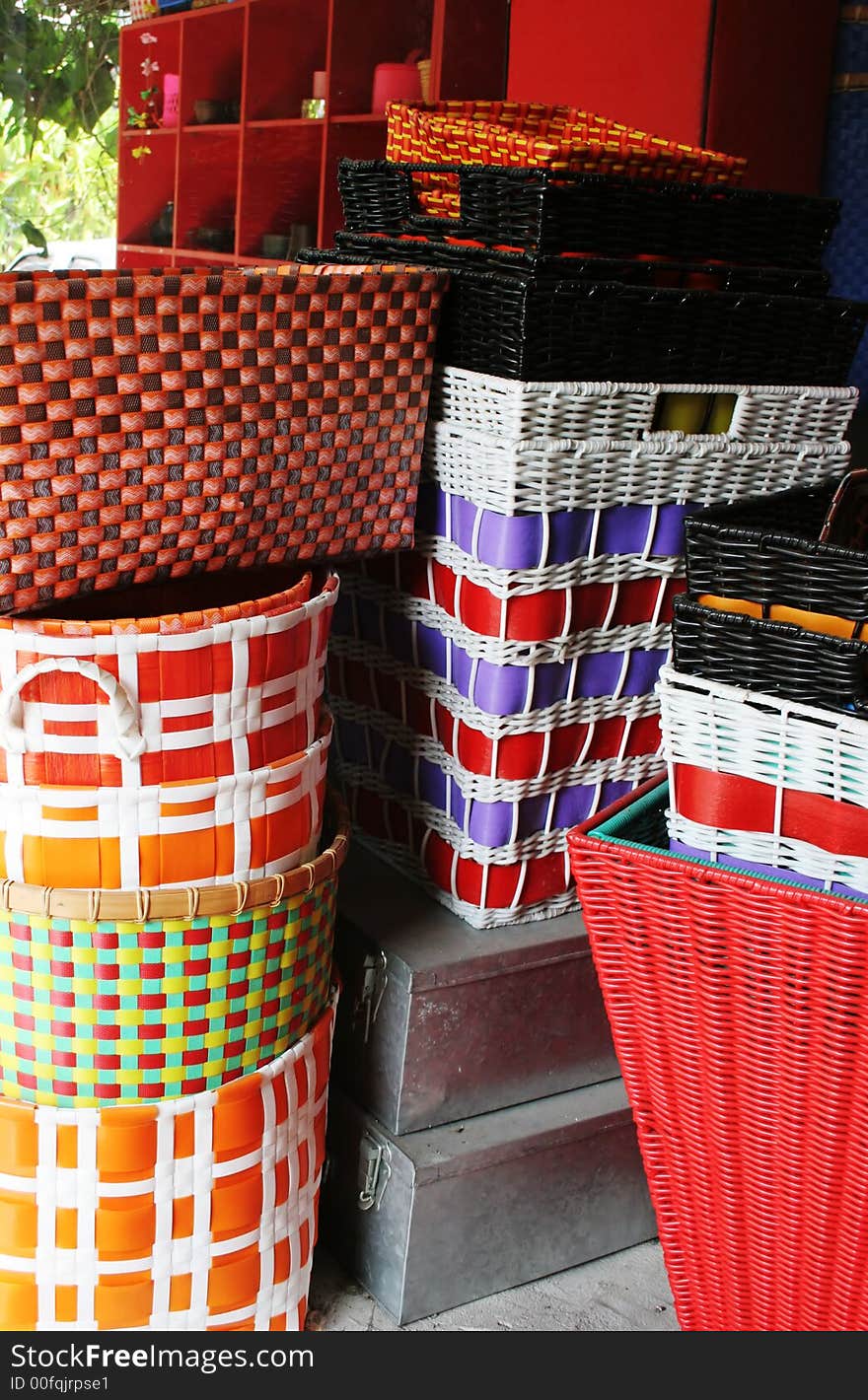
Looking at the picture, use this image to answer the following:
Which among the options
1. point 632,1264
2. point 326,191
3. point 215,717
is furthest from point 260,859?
point 326,191

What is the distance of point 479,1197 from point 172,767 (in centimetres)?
65

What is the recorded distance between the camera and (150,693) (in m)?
1.15

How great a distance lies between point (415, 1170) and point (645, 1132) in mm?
266

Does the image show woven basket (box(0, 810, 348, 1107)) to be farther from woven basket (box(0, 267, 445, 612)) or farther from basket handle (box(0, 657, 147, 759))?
woven basket (box(0, 267, 445, 612))

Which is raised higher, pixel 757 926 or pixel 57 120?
pixel 57 120

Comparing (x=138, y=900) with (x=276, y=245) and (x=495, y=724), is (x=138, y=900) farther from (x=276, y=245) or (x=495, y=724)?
(x=276, y=245)

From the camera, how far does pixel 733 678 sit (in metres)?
1.15

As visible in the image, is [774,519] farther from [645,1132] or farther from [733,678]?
[645,1132]

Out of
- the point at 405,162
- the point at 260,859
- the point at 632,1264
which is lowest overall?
the point at 632,1264

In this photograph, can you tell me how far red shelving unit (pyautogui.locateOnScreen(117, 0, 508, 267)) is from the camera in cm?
349

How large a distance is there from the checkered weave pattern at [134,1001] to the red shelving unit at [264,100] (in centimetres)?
282

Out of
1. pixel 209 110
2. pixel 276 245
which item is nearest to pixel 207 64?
pixel 209 110

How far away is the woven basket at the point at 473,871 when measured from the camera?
1.53 m

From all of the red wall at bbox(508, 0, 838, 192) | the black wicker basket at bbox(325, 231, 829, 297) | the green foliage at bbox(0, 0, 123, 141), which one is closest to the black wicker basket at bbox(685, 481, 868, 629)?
the black wicker basket at bbox(325, 231, 829, 297)
